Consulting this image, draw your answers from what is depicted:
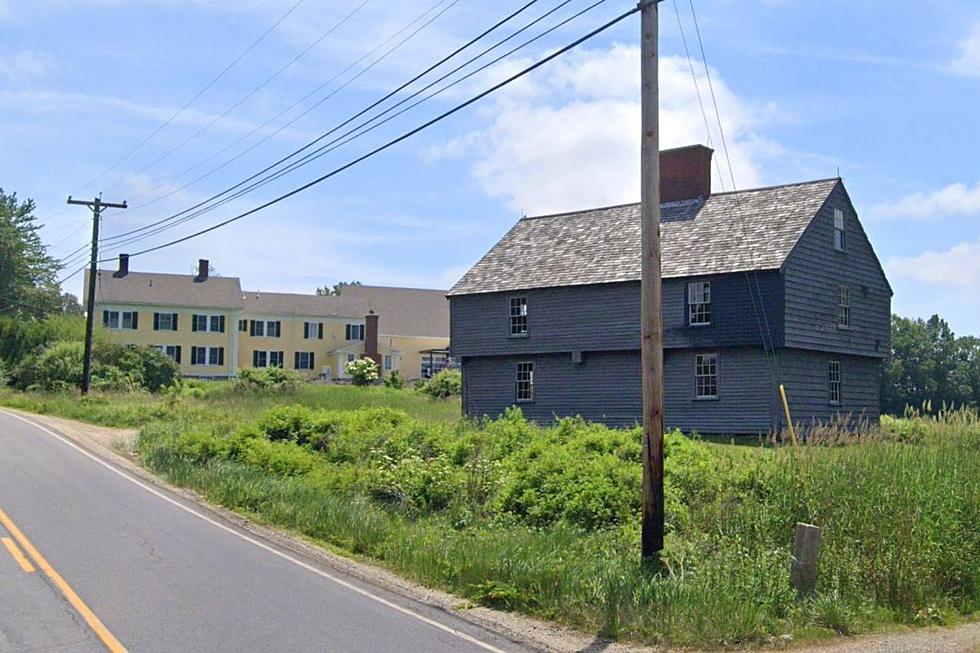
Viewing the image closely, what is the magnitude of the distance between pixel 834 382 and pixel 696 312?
6.20 meters

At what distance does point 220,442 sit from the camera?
25.1 metres

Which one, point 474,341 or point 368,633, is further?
point 474,341

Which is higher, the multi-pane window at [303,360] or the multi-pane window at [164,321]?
the multi-pane window at [164,321]

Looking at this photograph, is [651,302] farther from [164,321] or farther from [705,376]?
[164,321]

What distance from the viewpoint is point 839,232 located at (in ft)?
121

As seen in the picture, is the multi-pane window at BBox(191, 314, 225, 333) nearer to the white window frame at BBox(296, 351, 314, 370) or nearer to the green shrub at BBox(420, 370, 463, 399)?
the white window frame at BBox(296, 351, 314, 370)

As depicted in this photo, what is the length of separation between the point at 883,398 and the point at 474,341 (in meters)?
39.3

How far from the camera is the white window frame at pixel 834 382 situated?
3691 centimetres

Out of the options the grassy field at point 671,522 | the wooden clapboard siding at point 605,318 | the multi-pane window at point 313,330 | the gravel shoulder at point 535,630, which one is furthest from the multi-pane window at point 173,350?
the gravel shoulder at point 535,630

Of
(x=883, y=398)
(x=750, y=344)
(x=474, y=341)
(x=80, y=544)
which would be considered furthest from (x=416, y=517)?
(x=883, y=398)

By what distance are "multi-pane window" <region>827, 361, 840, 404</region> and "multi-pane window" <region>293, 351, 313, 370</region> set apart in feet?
168

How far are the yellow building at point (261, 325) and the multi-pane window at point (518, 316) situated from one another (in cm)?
3455

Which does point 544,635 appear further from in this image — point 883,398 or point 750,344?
point 883,398

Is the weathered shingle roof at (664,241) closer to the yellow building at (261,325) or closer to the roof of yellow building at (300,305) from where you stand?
the yellow building at (261,325)
